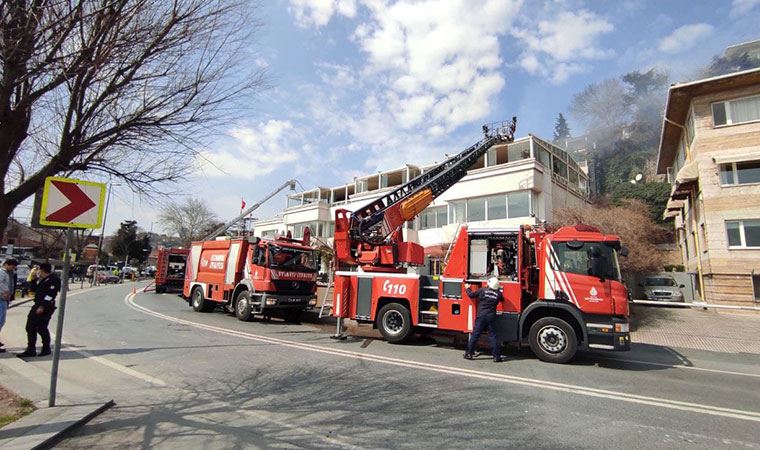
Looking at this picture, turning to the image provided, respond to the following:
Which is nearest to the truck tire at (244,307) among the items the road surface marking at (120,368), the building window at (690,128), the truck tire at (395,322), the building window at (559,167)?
the truck tire at (395,322)

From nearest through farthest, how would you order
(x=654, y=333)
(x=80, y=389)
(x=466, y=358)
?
1. (x=80, y=389)
2. (x=466, y=358)
3. (x=654, y=333)

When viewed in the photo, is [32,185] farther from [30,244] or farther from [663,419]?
[30,244]

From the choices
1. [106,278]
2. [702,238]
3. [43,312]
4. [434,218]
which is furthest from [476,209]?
[106,278]

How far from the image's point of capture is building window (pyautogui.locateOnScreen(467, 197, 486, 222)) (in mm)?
26366

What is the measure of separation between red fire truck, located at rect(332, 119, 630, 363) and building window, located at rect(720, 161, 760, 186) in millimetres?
13383

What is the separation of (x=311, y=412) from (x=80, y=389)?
336cm

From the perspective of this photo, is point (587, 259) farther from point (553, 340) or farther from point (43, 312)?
point (43, 312)

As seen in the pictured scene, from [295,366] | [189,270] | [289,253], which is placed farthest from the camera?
[189,270]

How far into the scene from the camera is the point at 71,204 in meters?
4.71

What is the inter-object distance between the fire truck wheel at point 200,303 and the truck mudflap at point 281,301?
3726 mm

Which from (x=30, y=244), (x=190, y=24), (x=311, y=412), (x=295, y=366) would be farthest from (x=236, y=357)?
(x=30, y=244)

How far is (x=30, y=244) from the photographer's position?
200 ft

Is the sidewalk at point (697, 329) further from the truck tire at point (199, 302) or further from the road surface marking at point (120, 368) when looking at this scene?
the truck tire at point (199, 302)

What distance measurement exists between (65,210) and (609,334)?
901cm
